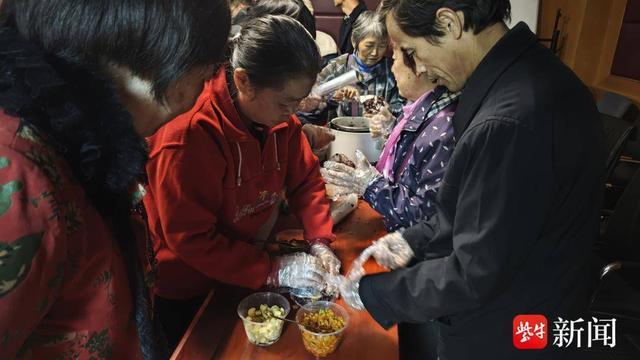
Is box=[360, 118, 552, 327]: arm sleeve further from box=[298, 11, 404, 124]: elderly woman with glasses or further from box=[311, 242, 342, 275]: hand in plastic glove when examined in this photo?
box=[298, 11, 404, 124]: elderly woman with glasses

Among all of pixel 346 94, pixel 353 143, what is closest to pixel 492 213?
pixel 353 143

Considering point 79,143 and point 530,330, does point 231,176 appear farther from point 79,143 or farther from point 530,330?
point 530,330

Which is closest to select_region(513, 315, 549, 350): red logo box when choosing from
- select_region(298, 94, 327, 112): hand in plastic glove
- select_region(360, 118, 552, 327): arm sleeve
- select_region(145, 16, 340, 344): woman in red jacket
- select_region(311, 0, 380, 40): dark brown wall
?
select_region(360, 118, 552, 327): arm sleeve

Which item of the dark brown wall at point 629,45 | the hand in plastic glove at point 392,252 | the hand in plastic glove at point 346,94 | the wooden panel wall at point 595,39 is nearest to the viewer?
the hand in plastic glove at point 392,252

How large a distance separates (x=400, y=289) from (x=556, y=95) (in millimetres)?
539

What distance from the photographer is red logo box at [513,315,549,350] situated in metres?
1.01

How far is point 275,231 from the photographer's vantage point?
1548mm

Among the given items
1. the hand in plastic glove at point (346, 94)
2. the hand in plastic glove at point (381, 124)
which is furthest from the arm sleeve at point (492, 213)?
the hand in plastic glove at point (346, 94)

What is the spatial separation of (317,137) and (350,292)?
2.96 ft

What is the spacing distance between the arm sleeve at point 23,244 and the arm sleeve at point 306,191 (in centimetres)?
98

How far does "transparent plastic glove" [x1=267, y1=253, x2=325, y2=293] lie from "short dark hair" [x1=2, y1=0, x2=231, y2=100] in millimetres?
727

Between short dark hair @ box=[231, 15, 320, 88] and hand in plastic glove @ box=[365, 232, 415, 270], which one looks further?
hand in plastic glove @ box=[365, 232, 415, 270]

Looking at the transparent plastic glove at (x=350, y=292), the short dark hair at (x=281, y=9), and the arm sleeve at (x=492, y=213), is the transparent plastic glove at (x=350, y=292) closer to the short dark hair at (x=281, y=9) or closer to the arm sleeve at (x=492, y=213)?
the arm sleeve at (x=492, y=213)

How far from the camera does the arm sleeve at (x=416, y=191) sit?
131 centimetres
